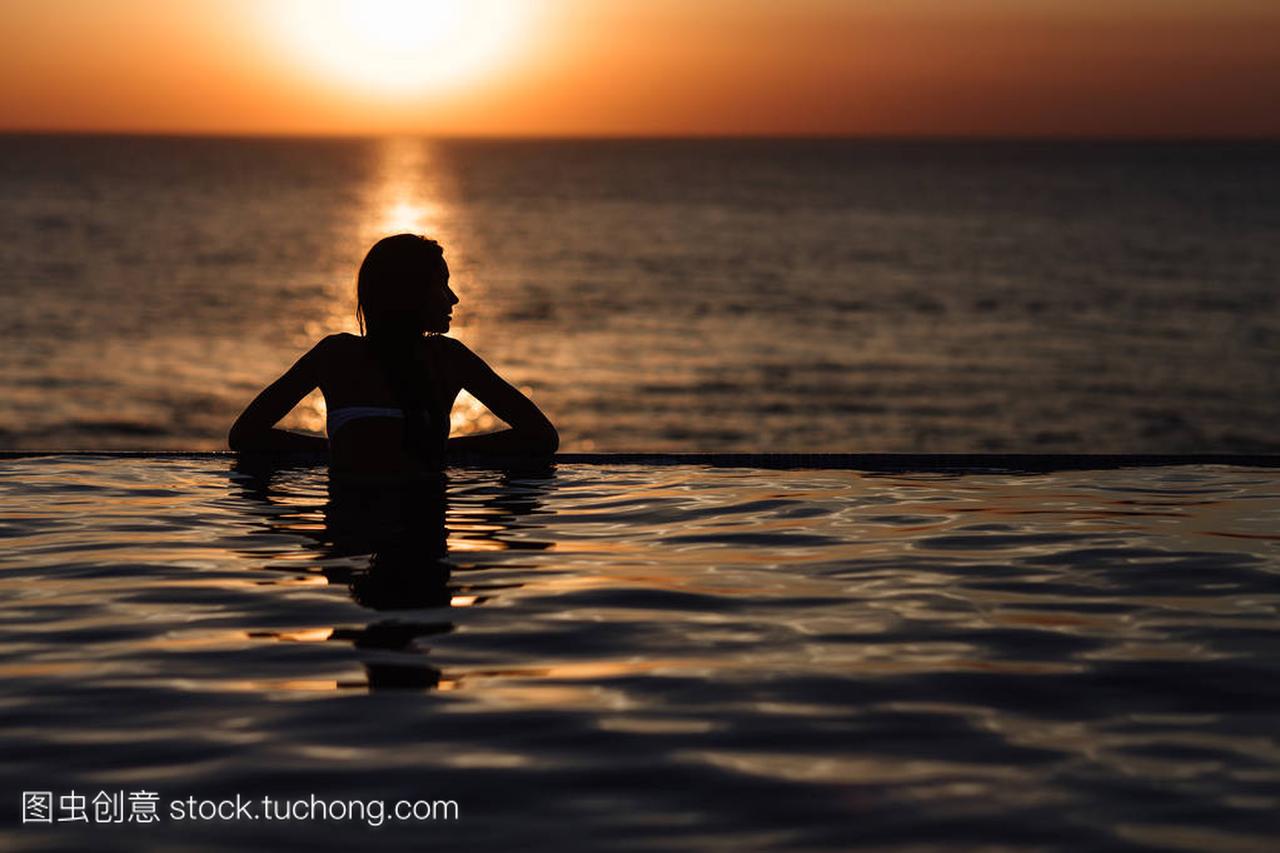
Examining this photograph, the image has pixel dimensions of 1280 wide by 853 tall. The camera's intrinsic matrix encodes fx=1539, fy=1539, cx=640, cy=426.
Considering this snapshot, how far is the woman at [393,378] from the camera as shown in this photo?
7195mm

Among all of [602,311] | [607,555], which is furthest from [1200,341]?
[607,555]

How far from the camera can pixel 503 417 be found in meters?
8.18

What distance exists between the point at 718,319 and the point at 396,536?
161 ft

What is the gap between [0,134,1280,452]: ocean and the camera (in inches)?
1454

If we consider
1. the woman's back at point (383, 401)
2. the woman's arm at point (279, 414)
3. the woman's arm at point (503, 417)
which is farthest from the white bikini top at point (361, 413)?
the woman's arm at point (503, 417)

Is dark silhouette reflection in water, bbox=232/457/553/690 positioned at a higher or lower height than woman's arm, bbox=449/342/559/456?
lower

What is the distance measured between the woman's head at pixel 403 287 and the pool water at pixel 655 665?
93 centimetres

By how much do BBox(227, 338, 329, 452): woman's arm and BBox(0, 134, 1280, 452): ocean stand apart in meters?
25.8

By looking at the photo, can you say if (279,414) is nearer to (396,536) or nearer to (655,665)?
(396,536)

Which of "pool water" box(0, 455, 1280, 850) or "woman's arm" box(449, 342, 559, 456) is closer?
"pool water" box(0, 455, 1280, 850)

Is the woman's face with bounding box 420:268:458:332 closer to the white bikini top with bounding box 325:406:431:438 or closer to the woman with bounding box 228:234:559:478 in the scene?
the woman with bounding box 228:234:559:478

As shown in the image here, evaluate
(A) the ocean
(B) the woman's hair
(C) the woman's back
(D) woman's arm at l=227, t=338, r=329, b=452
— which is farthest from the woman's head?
(A) the ocean

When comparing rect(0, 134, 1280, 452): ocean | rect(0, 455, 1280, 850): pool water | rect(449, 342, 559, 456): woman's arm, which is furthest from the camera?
rect(0, 134, 1280, 452): ocean

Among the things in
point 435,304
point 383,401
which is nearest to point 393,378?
point 383,401
